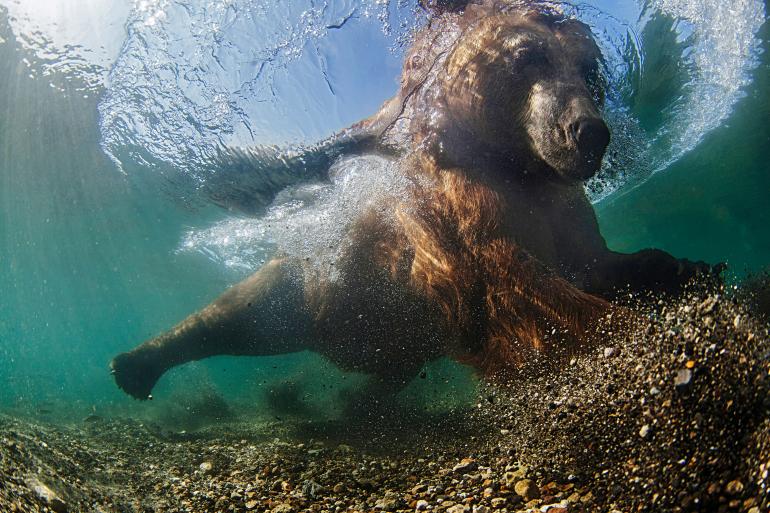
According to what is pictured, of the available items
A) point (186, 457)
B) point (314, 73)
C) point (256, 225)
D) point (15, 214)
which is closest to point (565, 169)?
point (314, 73)

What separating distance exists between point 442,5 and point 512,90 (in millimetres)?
1491

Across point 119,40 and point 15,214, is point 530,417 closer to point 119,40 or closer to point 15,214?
point 119,40

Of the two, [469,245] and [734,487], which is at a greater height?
[469,245]

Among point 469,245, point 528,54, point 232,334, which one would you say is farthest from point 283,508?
point 528,54

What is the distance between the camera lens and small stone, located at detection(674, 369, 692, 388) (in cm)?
134

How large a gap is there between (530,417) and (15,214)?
21.6 m

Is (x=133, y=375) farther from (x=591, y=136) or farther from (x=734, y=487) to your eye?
(x=734, y=487)

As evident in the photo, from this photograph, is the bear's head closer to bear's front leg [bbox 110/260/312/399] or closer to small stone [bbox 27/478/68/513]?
bear's front leg [bbox 110/260/312/399]

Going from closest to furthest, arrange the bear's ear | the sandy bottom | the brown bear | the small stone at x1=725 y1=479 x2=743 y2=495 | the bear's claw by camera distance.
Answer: the small stone at x1=725 y1=479 x2=743 y2=495 → the sandy bottom → the brown bear → the bear's ear → the bear's claw

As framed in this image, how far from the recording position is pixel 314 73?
16.5 feet

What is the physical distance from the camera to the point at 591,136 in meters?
2.56

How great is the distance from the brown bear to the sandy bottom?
17.4 inches

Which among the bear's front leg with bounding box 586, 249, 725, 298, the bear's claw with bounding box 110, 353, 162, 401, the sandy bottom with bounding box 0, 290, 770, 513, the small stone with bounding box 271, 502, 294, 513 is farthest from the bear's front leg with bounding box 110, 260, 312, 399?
the bear's front leg with bounding box 586, 249, 725, 298

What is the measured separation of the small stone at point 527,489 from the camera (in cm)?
164
